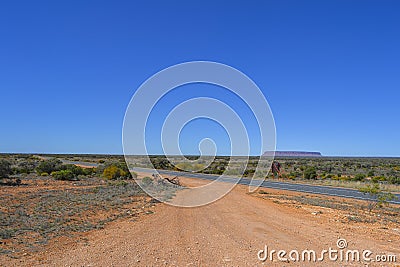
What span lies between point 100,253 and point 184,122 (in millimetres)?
6435

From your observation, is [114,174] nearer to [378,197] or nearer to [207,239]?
[378,197]

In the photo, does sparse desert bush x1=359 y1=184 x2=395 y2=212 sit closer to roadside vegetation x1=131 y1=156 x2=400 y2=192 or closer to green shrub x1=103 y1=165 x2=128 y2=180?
roadside vegetation x1=131 y1=156 x2=400 y2=192

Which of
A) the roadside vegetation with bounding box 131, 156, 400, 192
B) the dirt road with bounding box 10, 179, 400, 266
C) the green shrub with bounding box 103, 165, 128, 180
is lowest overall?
the dirt road with bounding box 10, 179, 400, 266

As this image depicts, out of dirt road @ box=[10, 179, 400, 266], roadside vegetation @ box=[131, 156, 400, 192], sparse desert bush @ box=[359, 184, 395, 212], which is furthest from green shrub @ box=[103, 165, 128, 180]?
sparse desert bush @ box=[359, 184, 395, 212]

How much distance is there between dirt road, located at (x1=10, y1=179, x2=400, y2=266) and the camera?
22.8 ft

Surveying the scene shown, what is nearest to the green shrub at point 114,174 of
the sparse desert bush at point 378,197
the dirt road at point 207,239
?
the dirt road at point 207,239

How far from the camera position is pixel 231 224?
10.7 meters

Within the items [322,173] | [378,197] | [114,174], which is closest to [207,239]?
[378,197]

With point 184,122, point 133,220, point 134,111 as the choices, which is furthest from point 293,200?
point 134,111

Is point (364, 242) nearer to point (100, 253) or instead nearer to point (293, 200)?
point (100, 253)

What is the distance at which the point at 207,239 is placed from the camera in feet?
28.2

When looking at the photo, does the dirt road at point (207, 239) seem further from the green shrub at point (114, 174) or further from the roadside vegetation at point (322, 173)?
the roadside vegetation at point (322, 173)

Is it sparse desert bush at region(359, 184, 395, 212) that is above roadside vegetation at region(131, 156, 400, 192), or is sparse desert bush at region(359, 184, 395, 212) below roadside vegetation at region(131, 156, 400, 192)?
below

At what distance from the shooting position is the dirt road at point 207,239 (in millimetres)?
6961
